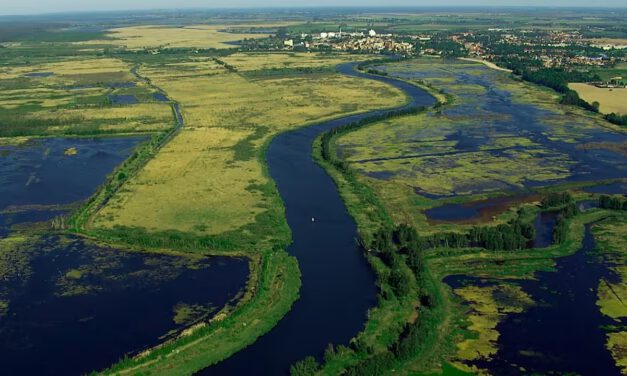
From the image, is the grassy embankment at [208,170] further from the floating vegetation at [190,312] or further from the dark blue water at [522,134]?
the dark blue water at [522,134]

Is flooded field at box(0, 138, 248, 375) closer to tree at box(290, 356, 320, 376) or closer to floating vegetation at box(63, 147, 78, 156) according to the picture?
tree at box(290, 356, 320, 376)

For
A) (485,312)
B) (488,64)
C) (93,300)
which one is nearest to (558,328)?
(485,312)

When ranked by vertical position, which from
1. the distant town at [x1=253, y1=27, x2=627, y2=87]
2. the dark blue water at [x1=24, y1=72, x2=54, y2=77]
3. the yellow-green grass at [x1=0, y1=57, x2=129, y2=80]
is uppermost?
the distant town at [x1=253, y1=27, x2=627, y2=87]

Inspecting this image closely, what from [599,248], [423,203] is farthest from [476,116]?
[599,248]

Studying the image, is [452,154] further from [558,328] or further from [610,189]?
[558,328]

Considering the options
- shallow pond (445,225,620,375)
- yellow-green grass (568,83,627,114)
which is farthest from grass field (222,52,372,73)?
shallow pond (445,225,620,375)

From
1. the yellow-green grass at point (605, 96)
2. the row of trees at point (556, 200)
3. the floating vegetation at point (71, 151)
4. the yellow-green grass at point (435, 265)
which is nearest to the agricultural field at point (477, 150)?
the yellow-green grass at point (435, 265)

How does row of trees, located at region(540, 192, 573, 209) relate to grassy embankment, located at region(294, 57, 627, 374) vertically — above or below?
above
